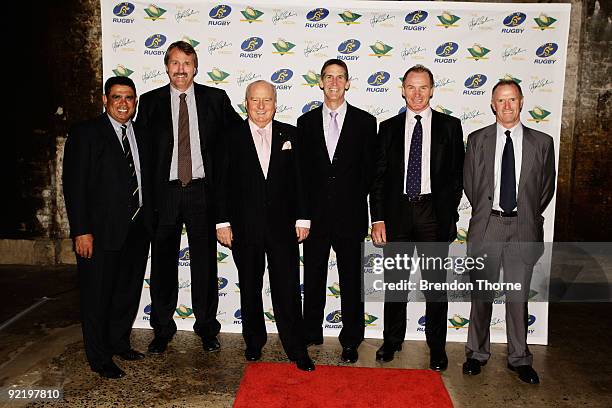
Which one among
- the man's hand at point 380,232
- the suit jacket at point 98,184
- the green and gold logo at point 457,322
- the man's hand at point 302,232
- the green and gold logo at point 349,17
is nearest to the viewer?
the suit jacket at point 98,184

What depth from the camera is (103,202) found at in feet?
11.0

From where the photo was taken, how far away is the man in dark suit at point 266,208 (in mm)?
3461

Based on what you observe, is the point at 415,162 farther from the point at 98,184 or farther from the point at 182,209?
the point at 98,184

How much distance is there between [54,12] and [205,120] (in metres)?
3.79

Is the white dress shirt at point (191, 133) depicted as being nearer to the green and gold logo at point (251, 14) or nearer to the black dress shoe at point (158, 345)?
the green and gold logo at point (251, 14)

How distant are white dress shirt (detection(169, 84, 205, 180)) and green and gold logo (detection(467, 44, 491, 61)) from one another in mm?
2204

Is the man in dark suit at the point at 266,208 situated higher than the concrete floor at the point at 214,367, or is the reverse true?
the man in dark suit at the point at 266,208

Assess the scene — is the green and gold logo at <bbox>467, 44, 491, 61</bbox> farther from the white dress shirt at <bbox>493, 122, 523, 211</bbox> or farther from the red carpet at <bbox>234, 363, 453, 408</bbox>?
the red carpet at <bbox>234, 363, 453, 408</bbox>

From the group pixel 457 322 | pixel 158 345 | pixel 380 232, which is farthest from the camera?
pixel 457 322

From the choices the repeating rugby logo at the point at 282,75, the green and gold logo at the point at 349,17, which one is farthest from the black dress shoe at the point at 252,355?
the green and gold logo at the point at 349,17

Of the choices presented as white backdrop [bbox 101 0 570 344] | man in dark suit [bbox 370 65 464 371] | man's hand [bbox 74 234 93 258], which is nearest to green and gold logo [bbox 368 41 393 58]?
white backdrop [bbox 101 0 570 344]

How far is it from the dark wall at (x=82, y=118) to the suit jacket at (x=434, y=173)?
12.5 feet

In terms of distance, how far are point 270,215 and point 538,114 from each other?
91.0 inches

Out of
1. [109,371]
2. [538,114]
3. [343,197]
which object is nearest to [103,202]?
[109,371]
